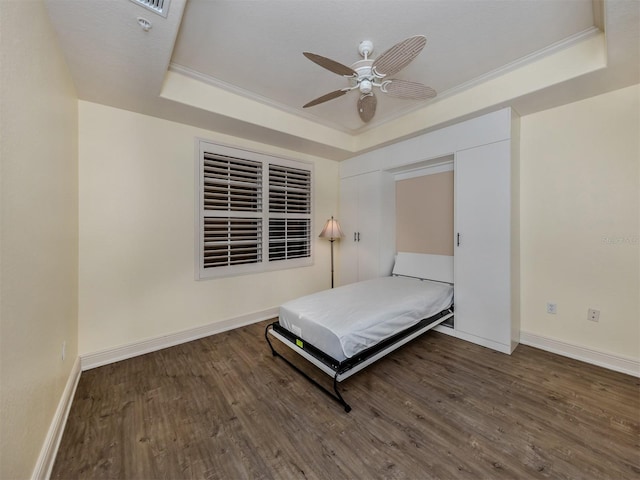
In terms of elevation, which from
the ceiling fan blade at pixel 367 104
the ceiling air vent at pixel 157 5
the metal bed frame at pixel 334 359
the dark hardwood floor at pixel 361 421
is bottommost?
the dark hardwood floor at pixel 361 421

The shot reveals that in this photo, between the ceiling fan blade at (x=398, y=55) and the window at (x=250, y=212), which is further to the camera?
the window at (x=250, y=212)

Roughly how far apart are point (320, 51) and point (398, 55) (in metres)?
0.85

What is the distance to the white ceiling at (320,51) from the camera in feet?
5.63

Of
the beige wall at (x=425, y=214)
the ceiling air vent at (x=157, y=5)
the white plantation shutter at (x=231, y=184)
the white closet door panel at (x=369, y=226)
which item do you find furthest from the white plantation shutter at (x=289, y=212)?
the ceiling air vent at (x=157, y=5)

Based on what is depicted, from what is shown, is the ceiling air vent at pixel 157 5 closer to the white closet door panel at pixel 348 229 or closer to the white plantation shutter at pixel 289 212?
the white plantation shutter at pixel 289 212

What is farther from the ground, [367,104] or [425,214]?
[367,104]

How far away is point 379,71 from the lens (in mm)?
1869

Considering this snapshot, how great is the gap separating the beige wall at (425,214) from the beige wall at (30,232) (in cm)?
377

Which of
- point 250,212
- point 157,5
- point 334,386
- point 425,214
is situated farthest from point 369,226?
point 157,5

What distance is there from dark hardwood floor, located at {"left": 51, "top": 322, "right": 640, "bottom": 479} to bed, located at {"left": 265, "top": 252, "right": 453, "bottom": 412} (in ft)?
0.88

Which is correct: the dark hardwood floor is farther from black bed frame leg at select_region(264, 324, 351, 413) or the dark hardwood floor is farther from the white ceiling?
the white ceiling

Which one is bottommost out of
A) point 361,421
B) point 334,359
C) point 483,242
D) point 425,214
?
point 361,421

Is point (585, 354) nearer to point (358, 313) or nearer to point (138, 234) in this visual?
point (358, 313)

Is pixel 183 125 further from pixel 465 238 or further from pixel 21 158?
pixel 465 238
